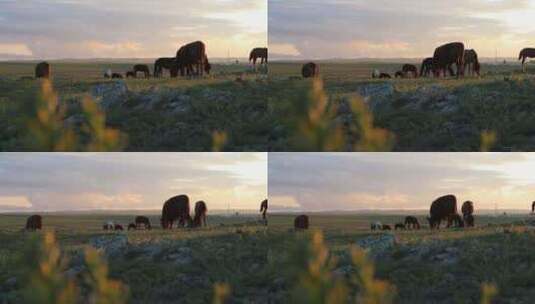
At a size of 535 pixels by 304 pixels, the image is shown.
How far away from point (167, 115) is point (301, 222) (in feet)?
25.6

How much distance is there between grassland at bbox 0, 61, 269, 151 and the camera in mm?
29922

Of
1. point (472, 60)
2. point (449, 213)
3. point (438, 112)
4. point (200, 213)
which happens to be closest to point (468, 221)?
point (449, 213)

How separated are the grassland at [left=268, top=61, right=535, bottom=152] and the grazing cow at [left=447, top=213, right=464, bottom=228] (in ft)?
20.0

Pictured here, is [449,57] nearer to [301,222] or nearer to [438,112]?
[438,112]

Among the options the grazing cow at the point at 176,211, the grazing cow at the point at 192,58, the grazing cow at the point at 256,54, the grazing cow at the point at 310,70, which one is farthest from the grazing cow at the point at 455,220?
the grazing cow at the point at 192,58

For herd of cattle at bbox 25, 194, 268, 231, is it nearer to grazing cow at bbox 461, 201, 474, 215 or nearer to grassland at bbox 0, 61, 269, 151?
grassland at bbox 0, 61, 269, 151

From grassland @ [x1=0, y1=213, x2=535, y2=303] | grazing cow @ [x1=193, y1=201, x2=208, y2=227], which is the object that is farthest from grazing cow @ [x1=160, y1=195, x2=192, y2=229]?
grassland @ [x1=0, y1=213, x2=535, y2=303]

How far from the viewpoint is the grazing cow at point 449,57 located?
40.2 m

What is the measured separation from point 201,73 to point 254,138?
1228 cm

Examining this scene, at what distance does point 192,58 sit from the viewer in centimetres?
4006

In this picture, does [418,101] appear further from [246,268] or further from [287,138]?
[246,268]

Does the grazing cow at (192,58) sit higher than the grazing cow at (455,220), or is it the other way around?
the grazing cow at (192,58)

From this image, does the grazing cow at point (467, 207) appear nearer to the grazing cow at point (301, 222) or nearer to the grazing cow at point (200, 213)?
the grazing cow at point (200, 213)

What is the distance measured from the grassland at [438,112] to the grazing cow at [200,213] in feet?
21.9
